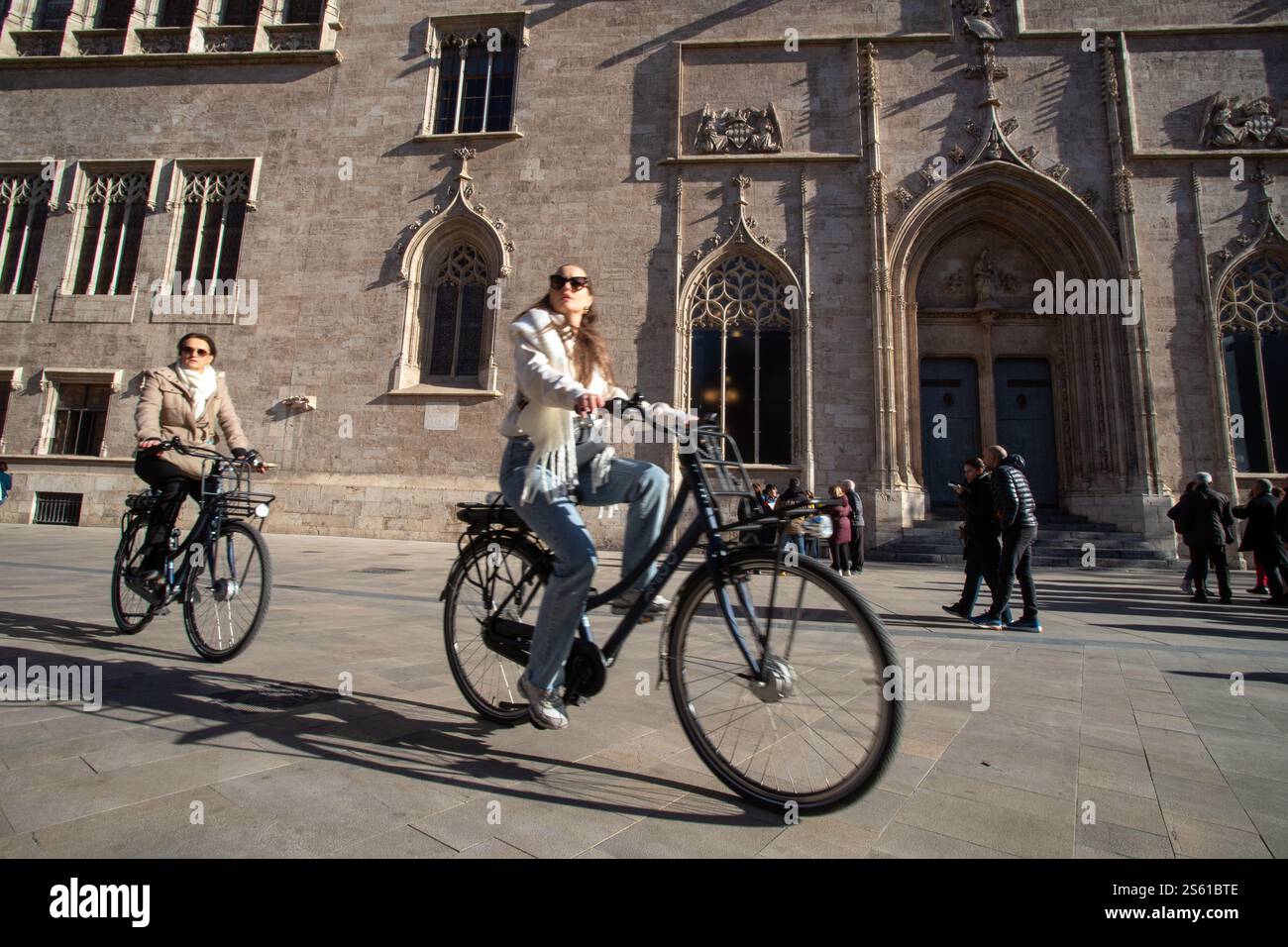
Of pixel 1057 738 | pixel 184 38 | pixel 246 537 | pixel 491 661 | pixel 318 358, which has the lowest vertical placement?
pixel 1057 738

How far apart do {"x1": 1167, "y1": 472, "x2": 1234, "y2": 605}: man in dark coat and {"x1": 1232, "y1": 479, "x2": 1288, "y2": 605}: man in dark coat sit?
29 cm

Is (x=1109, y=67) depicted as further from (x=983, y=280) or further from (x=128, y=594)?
(x=128, y=594)

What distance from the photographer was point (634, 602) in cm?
228

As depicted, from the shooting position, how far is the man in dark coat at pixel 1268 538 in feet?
25.3

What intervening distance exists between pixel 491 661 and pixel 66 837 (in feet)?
5.03

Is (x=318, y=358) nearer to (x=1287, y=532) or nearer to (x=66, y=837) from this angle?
(x=66, y=837)

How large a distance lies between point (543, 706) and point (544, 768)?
0.67 ft

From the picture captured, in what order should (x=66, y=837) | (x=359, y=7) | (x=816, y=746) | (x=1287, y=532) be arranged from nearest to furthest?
(x=66, y=837), (x=816, y=746), (x=1287, y=532), (x=359, y=7)

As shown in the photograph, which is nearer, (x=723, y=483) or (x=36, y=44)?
(x=723, y=483)

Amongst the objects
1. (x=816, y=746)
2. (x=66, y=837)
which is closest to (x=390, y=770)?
(x=66, y=837)

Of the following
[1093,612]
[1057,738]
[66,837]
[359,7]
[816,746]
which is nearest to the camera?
[66,837]

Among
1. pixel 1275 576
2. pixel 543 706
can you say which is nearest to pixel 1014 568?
pixel 1275 576

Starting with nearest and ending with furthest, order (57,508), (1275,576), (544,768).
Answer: (544,768) < (1275,576) < (57,508)

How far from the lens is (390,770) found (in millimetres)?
2066
